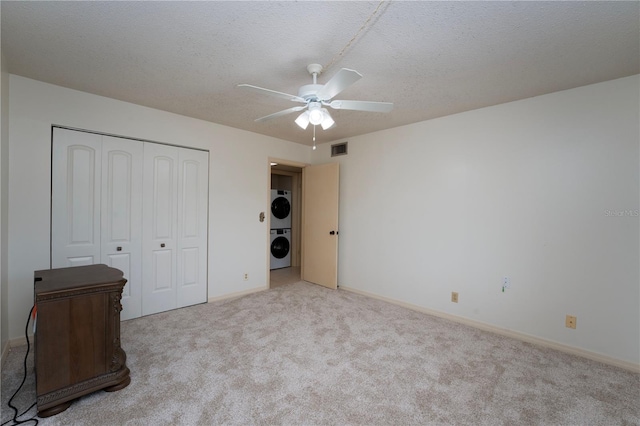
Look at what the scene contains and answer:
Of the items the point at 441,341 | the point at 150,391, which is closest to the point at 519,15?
the point at 441,341

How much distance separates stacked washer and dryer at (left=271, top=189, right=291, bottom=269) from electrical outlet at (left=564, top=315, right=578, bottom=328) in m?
4.46

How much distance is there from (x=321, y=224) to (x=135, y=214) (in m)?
2.51

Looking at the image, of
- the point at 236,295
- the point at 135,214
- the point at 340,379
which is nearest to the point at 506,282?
the point at 340,379

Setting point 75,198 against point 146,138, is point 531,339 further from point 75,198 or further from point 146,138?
point 75,198

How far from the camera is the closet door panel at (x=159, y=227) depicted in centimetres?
313

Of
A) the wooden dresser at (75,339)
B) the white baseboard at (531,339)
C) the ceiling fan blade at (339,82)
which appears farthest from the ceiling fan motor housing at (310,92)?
the white baseboard at (531,339)

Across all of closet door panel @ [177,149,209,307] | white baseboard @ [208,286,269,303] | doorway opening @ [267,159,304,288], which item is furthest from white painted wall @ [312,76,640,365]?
doorway opening @ [267,159,304,288]

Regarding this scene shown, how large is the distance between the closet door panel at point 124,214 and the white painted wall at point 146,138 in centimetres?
23

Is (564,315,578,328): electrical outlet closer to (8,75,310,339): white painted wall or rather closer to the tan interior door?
the tan interior door

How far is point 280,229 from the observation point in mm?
5859

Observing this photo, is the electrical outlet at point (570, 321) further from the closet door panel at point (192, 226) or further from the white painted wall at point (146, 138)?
the closet door panel at point (192, 226)

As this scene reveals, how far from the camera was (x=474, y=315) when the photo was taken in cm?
304

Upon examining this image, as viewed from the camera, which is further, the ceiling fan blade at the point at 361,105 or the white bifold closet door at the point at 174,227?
the white bifold closet door at the point at 174,227

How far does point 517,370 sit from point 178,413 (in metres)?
2.44
